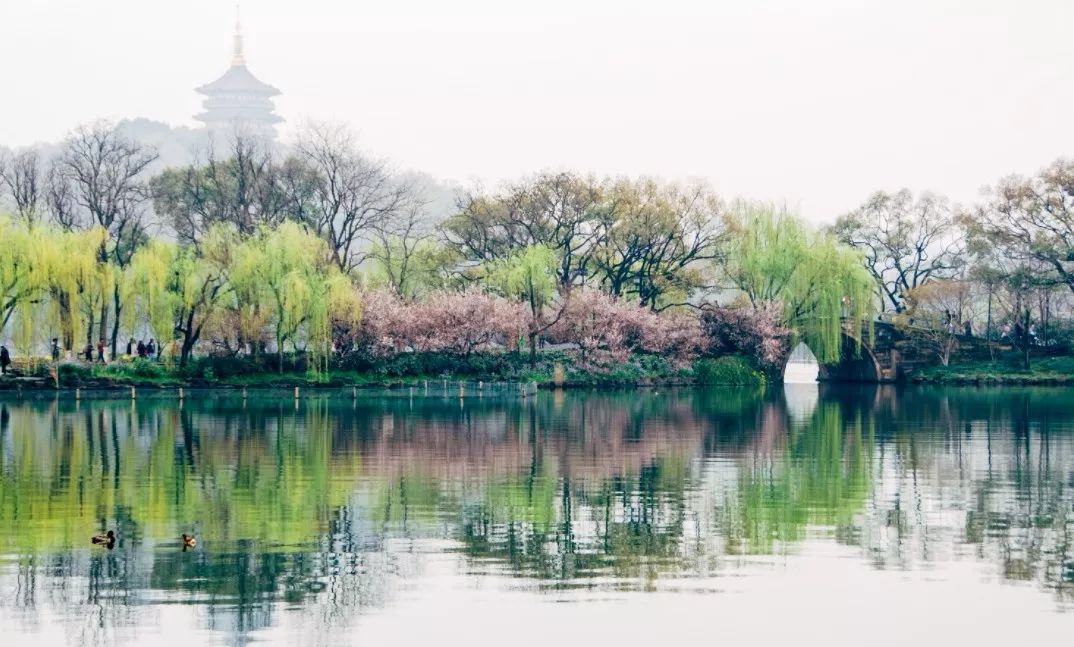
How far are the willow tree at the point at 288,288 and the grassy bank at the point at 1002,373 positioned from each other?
2913 centimetres

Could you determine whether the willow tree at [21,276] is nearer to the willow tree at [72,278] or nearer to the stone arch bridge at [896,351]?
the willow tree at [72,278]

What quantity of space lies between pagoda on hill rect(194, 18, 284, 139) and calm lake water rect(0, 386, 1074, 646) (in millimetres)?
147872

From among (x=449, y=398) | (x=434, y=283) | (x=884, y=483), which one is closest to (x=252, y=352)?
(x=449, y=398)

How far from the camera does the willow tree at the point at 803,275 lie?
214 ft

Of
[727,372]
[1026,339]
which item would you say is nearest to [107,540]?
[727,372]

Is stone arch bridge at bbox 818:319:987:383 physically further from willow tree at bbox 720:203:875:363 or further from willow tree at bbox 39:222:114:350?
willow tree at bbox 39:222:114:350

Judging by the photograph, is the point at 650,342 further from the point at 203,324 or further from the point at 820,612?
the point at 820,612

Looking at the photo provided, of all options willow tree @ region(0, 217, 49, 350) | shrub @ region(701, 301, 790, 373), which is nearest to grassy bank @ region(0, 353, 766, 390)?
shrub @ region(701, 301, 790, 373)

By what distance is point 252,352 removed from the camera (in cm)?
5662

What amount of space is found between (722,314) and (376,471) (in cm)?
4188

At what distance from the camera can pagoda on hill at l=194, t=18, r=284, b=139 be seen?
589ft

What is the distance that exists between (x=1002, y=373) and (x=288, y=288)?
34.3m

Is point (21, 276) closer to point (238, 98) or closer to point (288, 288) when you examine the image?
point (288, 288)

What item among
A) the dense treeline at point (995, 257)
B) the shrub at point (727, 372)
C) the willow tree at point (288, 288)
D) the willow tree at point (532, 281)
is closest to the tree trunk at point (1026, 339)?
the dense treeline at point (995, 257)
